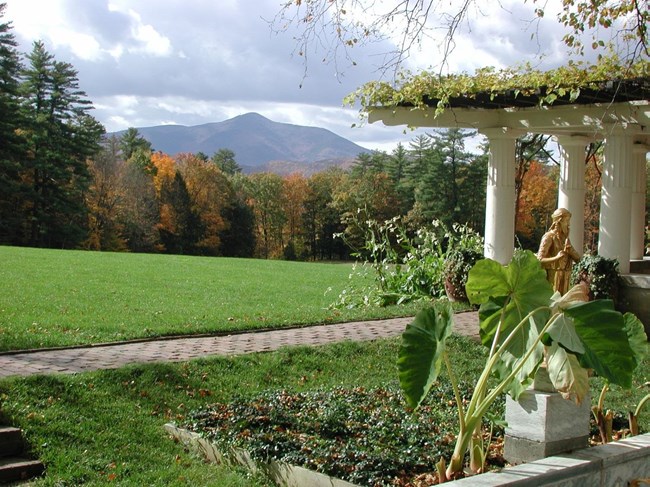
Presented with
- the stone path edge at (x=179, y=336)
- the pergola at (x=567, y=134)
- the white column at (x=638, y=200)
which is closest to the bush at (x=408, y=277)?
the pergola at (x=567, y=134)

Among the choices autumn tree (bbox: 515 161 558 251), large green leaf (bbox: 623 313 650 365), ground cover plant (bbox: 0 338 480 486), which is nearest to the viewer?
large green leaf (bbox: 623 313 650 365)

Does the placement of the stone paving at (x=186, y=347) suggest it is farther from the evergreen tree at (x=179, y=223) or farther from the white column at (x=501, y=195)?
the evergreen tree at (x=179, y=223)

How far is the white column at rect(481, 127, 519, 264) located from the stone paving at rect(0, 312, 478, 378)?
1590 millimetres

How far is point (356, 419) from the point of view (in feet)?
20.0

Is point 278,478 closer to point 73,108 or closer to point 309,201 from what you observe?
point 73,108

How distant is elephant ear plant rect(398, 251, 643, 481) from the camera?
4234 millimetres

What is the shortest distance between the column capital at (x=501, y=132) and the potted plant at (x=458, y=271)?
2.21m

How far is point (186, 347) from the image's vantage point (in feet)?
30.4

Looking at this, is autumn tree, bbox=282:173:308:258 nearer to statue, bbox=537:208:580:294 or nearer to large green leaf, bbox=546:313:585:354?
statue, bbox=537:208:580:294

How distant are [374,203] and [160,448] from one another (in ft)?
150

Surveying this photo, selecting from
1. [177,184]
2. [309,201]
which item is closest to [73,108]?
[177,184]

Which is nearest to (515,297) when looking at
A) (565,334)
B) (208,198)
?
(565,334)

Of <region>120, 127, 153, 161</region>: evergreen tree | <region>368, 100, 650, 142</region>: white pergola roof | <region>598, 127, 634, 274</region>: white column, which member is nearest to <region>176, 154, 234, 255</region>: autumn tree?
<region>120, 127, 153, 161</region>: evergreen tree

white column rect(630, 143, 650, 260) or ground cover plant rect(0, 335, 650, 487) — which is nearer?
ground cover plant rect(0, 335, 650, 487)
